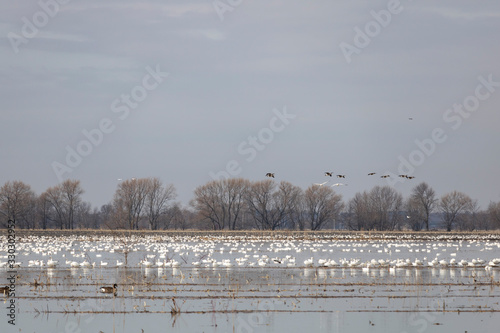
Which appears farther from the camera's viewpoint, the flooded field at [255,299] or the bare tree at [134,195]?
the bare tree at [134,195]

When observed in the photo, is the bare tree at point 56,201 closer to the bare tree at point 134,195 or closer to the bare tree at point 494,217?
the bare tree at point 134,195

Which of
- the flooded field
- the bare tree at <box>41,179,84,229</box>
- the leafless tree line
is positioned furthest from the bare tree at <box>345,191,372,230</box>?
the flooded field

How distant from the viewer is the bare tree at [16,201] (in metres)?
85.9

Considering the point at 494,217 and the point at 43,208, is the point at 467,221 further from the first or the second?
the point at 43,208

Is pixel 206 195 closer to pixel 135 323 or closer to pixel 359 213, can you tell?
pixel 359 213

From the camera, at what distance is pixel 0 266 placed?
30.9 metres

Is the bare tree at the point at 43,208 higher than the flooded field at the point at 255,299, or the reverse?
the bare tree at the point at 43,208

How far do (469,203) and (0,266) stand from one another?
79667 millimetres

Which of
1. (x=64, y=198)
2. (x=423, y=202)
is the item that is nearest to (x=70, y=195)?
(x=64, y=198)

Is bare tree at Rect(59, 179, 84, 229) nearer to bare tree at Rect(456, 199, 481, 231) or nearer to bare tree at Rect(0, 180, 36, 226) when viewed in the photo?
bare tree at Rect(0, 180, 36, 226)

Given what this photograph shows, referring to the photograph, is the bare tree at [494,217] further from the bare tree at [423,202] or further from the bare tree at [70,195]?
the bare tree at [70,195]

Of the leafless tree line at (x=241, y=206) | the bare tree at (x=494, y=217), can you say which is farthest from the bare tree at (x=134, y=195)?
the bare tree at (x=494, y=217)

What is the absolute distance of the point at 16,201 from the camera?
3401 inches

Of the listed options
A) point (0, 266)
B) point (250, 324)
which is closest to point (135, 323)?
point (250, 324)
